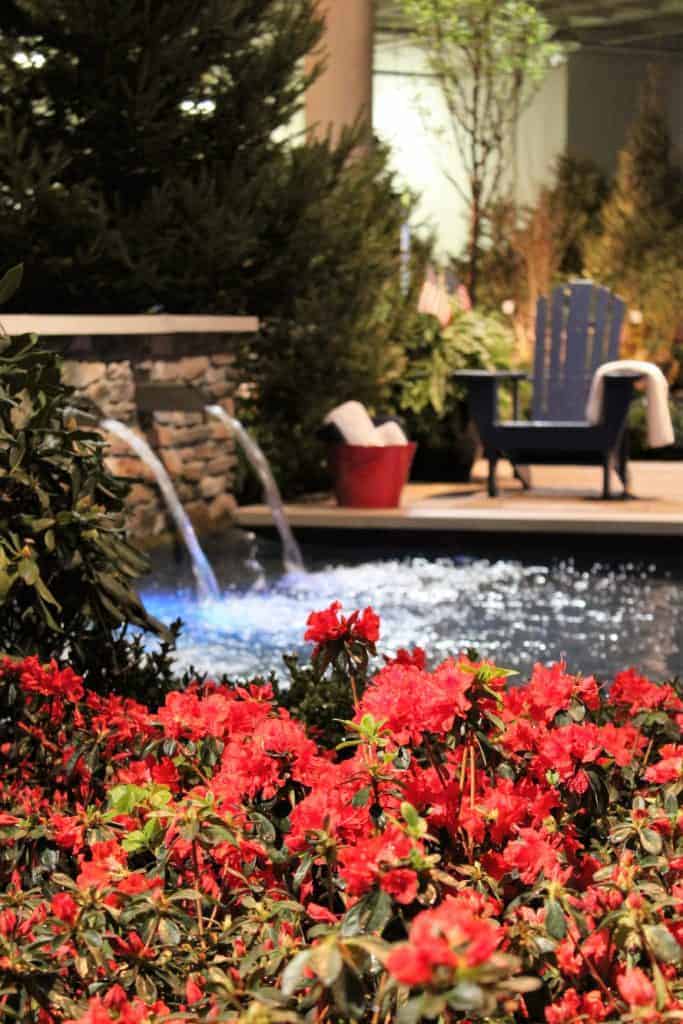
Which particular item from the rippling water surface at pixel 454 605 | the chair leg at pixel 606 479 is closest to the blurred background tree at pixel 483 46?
the chair leg at pixel 606 479

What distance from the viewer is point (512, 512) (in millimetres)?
7543

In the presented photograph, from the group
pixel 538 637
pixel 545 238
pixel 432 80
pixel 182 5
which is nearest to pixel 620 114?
pixel 432 80

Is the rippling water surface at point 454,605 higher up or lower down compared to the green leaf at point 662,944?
lower down

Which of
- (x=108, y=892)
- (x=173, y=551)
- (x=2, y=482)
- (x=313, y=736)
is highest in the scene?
(x=2, y=482)

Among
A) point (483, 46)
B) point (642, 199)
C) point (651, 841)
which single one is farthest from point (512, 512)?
point (642, 199)

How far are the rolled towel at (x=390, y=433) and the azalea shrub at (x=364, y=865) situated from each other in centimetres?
571

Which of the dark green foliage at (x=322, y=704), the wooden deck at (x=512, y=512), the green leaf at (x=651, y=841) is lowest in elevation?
the wooden deck at (x=512, y=512)

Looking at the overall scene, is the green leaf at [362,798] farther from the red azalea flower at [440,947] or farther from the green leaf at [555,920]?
the red azalea flower at [440,947]

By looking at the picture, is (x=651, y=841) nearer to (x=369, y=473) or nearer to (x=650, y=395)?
(x=369, y=473)

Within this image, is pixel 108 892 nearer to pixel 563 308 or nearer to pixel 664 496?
pixel 664 496

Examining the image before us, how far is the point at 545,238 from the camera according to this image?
13961mm

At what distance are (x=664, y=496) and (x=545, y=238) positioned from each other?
234 inches

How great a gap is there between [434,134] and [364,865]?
49.6 ft

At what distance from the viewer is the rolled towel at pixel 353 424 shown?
789 cm
